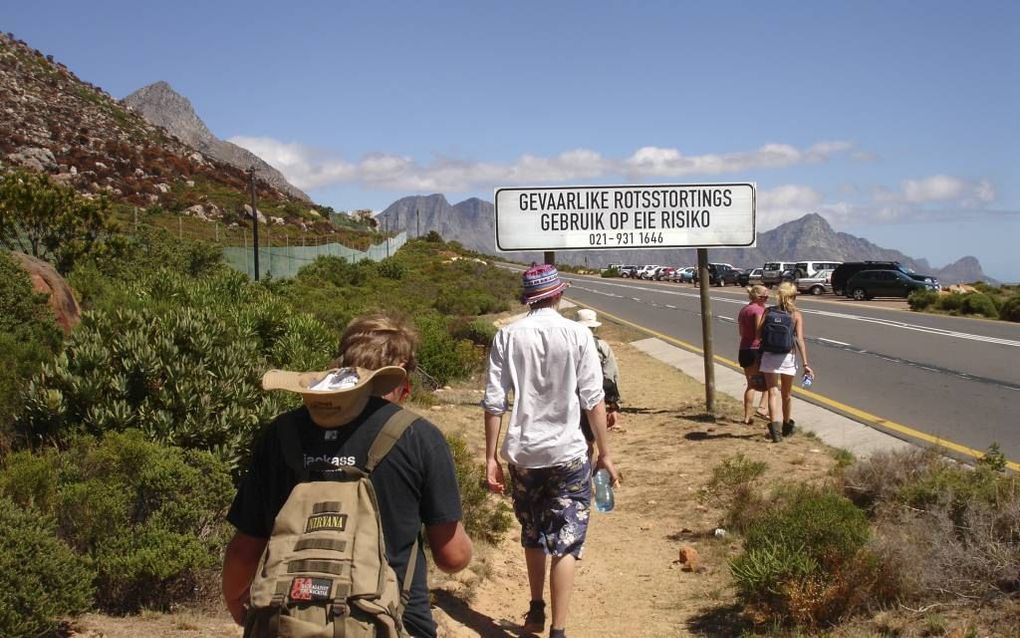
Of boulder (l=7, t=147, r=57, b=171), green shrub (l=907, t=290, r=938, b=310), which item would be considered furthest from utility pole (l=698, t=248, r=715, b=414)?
boulder (l=7, t=147, r=57, b=171)

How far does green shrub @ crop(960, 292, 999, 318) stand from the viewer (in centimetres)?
3054

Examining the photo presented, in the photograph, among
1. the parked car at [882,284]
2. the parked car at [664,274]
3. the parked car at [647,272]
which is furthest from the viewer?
the parked car at [647,272]

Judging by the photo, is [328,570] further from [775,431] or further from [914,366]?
[914,366]

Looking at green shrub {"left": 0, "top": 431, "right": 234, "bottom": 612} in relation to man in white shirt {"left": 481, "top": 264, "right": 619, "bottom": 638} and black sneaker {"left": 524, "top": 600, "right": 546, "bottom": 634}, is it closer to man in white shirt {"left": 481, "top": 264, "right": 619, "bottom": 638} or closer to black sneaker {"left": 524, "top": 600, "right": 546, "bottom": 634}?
man in white shirt {"left": 481, "top": 264, "right": 619, "bottom": 638}

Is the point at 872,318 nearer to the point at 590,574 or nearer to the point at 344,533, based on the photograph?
the point at 590,574

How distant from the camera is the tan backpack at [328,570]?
7.40ft

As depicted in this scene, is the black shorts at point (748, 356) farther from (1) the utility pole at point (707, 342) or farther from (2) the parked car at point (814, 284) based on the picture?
(2) the parked car at point (814, 284)

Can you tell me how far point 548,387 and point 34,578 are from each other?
2.28m

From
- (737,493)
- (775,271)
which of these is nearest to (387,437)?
(737,493)

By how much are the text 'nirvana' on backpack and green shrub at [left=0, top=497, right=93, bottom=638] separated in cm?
667

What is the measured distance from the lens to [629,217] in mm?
11555

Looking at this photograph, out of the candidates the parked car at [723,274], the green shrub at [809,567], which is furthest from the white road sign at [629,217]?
the parked car at [723,274]

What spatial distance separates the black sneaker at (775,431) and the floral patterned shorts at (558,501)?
5148 mm

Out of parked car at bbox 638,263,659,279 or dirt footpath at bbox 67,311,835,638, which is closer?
dirt footpath at bbox 67,311,835,638
